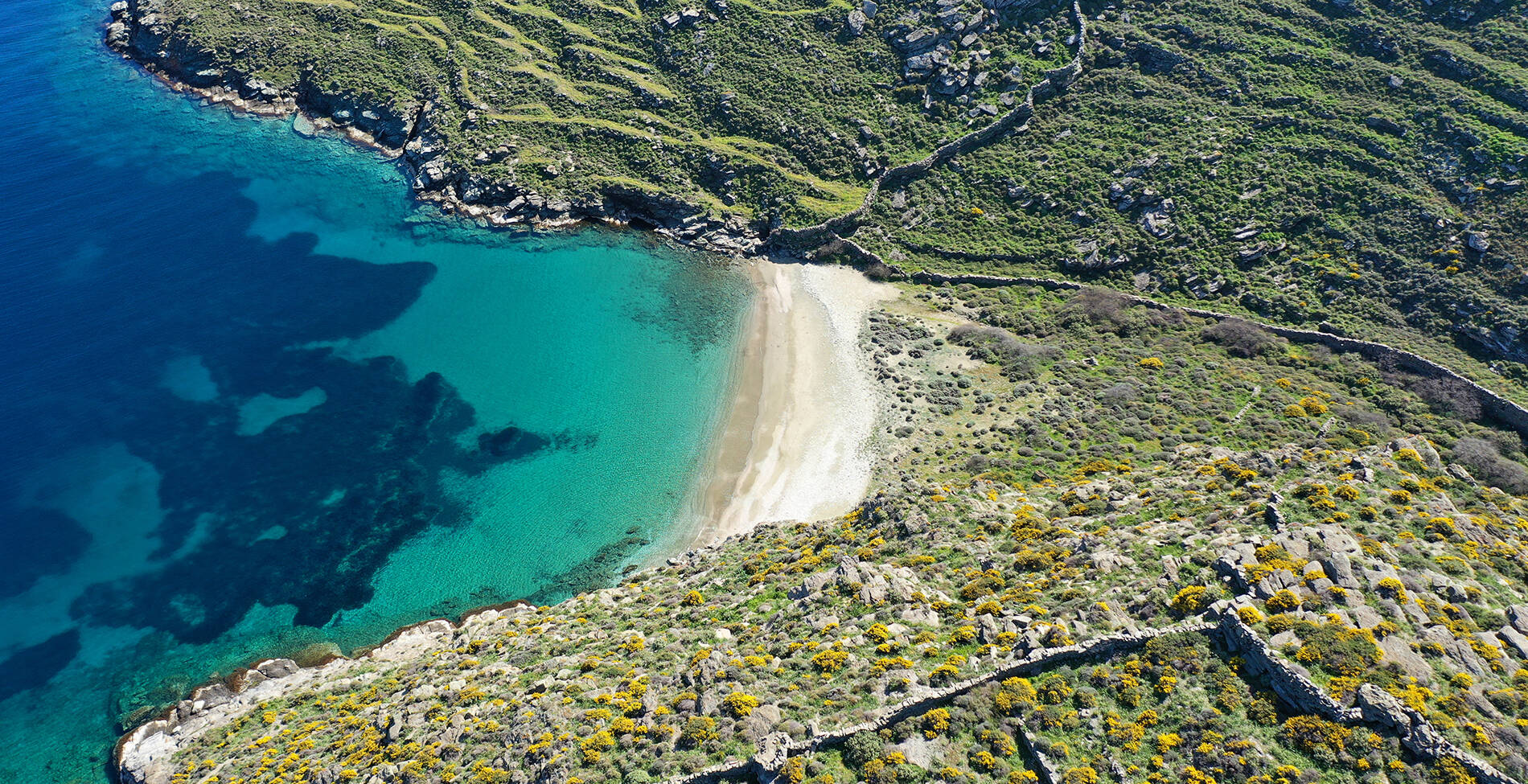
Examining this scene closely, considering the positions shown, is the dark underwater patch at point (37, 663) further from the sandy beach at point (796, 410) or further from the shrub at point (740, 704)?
the shrub at point (740, 704)

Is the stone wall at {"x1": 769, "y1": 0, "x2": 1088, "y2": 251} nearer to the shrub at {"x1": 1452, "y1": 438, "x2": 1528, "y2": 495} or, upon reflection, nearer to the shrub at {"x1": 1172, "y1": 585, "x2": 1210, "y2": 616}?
the shrub at {"x1": 1452, "y1": 438, "x2": 1528, "y2": 495}

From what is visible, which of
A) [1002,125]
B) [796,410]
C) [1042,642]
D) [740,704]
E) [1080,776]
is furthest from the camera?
[1002,125]

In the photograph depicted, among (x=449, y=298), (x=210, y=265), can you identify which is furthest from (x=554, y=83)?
(x=210, y=265)

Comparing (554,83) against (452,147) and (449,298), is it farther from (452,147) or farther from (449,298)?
(449,298)

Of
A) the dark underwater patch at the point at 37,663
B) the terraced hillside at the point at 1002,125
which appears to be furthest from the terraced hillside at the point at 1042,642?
the terraced hillside at the point at 1002,125

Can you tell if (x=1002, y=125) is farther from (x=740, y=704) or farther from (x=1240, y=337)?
(x=740, y=704)

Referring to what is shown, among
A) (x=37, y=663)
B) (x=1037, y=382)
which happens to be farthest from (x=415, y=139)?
(x=1037, y=382)
